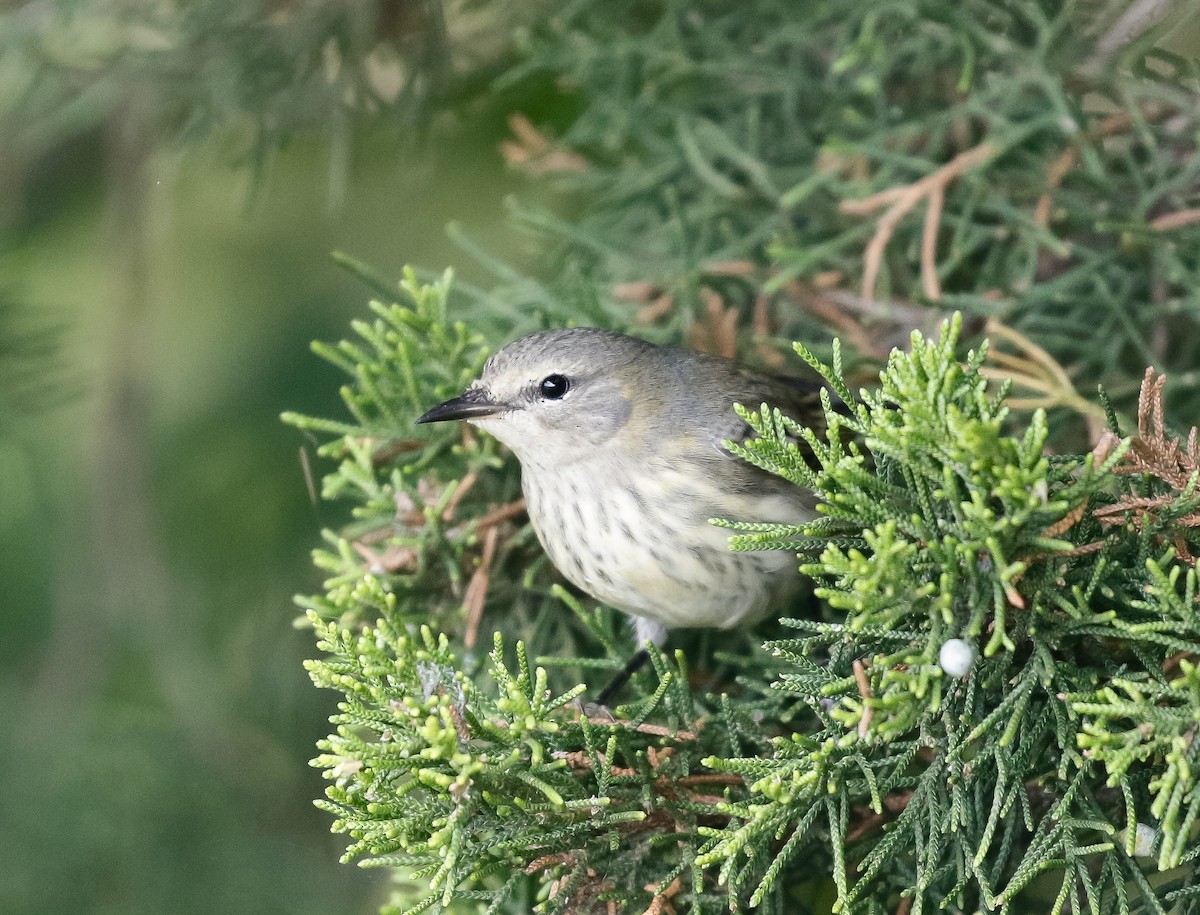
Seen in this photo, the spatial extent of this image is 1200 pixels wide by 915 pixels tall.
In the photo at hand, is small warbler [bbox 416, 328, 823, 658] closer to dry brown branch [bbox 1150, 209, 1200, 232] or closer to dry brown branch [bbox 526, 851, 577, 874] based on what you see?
dry brown branch [bbox 526, 851, 577, 874]

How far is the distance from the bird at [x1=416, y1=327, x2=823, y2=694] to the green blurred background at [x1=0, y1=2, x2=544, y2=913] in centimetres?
101

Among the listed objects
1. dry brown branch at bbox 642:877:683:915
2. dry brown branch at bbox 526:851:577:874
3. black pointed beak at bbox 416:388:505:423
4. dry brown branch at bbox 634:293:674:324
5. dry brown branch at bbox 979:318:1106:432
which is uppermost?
black pointed beak at bbox 416:388:505:423

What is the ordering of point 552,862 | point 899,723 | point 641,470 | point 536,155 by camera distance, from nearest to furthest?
point 899,723 < point 552,862 < point 641,470 < point 536,155

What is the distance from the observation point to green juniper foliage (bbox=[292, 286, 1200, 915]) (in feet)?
5.15

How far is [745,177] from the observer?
3127 millimetres

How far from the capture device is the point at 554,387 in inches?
106

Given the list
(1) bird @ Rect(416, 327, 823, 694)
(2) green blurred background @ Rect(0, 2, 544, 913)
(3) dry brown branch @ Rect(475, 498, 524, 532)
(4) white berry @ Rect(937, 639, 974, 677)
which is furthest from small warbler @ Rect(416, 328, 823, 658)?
(2) green blurred background @ Rect(0, 2, 544, 913)

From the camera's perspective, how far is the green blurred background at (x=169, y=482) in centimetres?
343

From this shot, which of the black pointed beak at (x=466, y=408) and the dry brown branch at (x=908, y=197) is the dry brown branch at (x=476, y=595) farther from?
the dry brown branch at (x=908, y=197)

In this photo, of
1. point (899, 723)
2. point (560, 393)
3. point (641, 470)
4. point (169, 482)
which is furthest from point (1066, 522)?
point (169, 482)

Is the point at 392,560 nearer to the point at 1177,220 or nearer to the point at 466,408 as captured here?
the point at 466,408

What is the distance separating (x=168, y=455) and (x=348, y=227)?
97cm

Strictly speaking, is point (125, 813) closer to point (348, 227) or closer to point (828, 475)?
point (348, 227)

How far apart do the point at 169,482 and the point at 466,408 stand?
1897 millimetres
